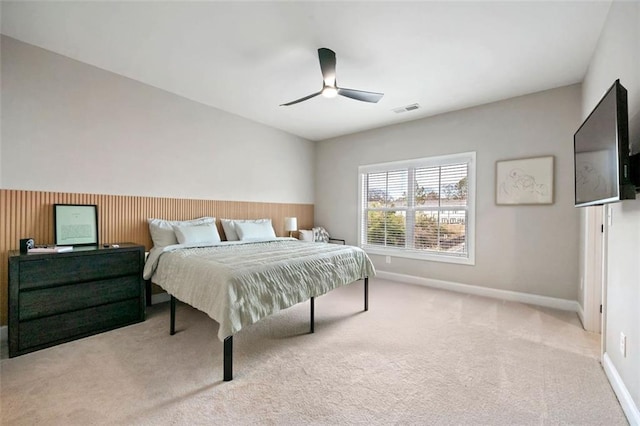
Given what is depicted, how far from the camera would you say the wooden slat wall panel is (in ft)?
8.00

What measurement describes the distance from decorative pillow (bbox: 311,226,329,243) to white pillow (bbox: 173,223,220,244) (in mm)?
2130

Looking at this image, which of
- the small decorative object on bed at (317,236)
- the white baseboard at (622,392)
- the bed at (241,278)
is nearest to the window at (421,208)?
the small decorative object on bed at (317,236)

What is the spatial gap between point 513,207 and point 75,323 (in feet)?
16.9

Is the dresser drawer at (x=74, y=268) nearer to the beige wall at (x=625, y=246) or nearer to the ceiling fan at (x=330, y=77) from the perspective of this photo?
the ceiling fan at (x=330, y=77)

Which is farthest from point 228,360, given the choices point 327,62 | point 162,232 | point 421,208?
point 421,208

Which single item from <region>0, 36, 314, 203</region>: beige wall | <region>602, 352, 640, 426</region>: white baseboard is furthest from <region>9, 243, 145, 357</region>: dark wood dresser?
<region>602, 352, 640, 426</region>: white baseboard

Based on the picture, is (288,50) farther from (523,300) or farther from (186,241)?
(523,300)

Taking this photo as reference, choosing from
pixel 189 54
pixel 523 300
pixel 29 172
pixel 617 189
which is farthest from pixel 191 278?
pixel 523 300

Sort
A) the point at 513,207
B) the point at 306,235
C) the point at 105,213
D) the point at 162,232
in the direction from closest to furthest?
the point at 105,213 → the point at 162,232 → the point at 513,207 → the point at 306,235

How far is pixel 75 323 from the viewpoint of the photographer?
2.39 metres

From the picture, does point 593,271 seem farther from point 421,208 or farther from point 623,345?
point 421,208

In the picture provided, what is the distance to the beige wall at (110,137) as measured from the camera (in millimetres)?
2500

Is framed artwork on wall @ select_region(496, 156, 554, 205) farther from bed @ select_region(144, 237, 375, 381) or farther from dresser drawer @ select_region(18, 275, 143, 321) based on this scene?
dresser drawer @ select_region(18, 275, 143, 321)

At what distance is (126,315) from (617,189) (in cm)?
400
